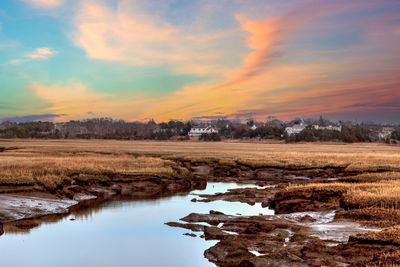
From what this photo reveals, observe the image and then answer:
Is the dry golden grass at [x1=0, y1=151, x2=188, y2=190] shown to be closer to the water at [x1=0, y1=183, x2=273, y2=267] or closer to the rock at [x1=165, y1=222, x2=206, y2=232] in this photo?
the water at [x1=0, y1=183, x2=273, y2=267]

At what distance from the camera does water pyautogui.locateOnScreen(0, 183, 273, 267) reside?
16234mm

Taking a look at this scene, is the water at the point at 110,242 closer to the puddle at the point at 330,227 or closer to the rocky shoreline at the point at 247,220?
the rocky shoreline at the point at 247,220

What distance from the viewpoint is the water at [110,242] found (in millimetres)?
16234

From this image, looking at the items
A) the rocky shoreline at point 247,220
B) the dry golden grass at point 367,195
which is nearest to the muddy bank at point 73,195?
the rocky shoreline at point 247,220

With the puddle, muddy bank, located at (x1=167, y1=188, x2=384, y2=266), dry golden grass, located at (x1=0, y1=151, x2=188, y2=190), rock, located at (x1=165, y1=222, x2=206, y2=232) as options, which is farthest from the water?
dry golden grass, located at (x1=0, y1=151, x2=188, y2=190)

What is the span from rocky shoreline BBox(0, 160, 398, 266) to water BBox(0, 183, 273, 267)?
38.8 inches

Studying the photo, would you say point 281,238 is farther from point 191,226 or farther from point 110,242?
point 110,242

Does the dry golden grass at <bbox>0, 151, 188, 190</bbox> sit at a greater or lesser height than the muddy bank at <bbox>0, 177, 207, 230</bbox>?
greater

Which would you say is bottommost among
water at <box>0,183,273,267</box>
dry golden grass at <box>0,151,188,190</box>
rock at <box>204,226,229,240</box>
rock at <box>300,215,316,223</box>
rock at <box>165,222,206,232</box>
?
water at <box>0,183,273,267</box>

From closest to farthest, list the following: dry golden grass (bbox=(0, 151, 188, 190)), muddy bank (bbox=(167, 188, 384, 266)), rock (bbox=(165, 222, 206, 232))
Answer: muddy bank (bbox=(167, 188, 384, 266)) → rock (bbox=(165, 222, 206, 232)) → dry golden grass (bbox=(0, 151, 188, 190))

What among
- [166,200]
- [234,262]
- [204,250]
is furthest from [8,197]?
[234,262]

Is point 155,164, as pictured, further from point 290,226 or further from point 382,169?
point 290,226

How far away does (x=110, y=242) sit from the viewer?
62.2 feet

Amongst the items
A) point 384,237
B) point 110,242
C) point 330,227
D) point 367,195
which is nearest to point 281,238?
point 330,227
